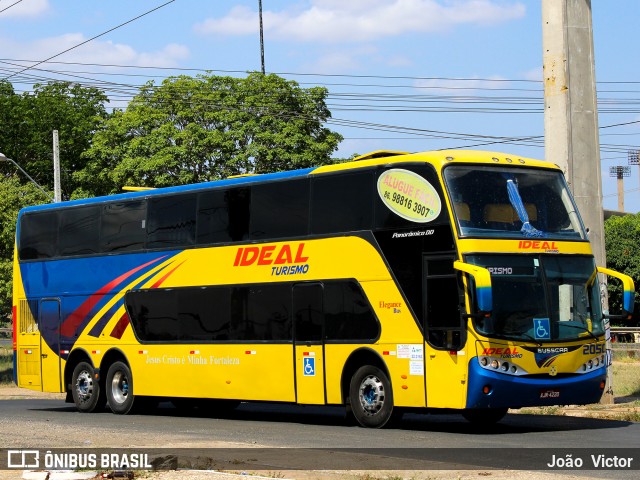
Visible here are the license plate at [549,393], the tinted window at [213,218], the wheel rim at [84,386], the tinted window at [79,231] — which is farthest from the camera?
the wheel rim at [84,386]

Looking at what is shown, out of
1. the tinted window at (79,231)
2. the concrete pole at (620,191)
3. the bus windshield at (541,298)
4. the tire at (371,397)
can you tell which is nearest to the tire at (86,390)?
the tinted window at (79,231)

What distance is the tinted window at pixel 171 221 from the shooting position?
73.4 ft

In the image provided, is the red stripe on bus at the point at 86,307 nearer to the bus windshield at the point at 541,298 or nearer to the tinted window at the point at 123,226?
the tinted window at the point at 123,226

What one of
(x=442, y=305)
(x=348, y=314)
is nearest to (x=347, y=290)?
(x=348, y=314)

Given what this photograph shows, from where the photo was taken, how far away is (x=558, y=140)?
22219 mm

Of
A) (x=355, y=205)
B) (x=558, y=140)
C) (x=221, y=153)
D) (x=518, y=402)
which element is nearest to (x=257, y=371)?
(x=355, y=205)

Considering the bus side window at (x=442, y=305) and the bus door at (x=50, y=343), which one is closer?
the bus side window at (x=442, y=305)

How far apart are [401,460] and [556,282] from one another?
5.17 metres

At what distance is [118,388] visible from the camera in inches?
955

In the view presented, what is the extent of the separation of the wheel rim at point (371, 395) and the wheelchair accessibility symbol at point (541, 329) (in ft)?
8.62

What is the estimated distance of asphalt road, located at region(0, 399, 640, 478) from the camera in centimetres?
1367

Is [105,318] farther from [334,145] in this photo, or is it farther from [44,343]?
[334,145]

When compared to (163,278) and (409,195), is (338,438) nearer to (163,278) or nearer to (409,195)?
(409,195)

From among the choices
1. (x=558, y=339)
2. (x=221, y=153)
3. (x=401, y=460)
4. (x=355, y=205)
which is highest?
(x=221, y=153)
